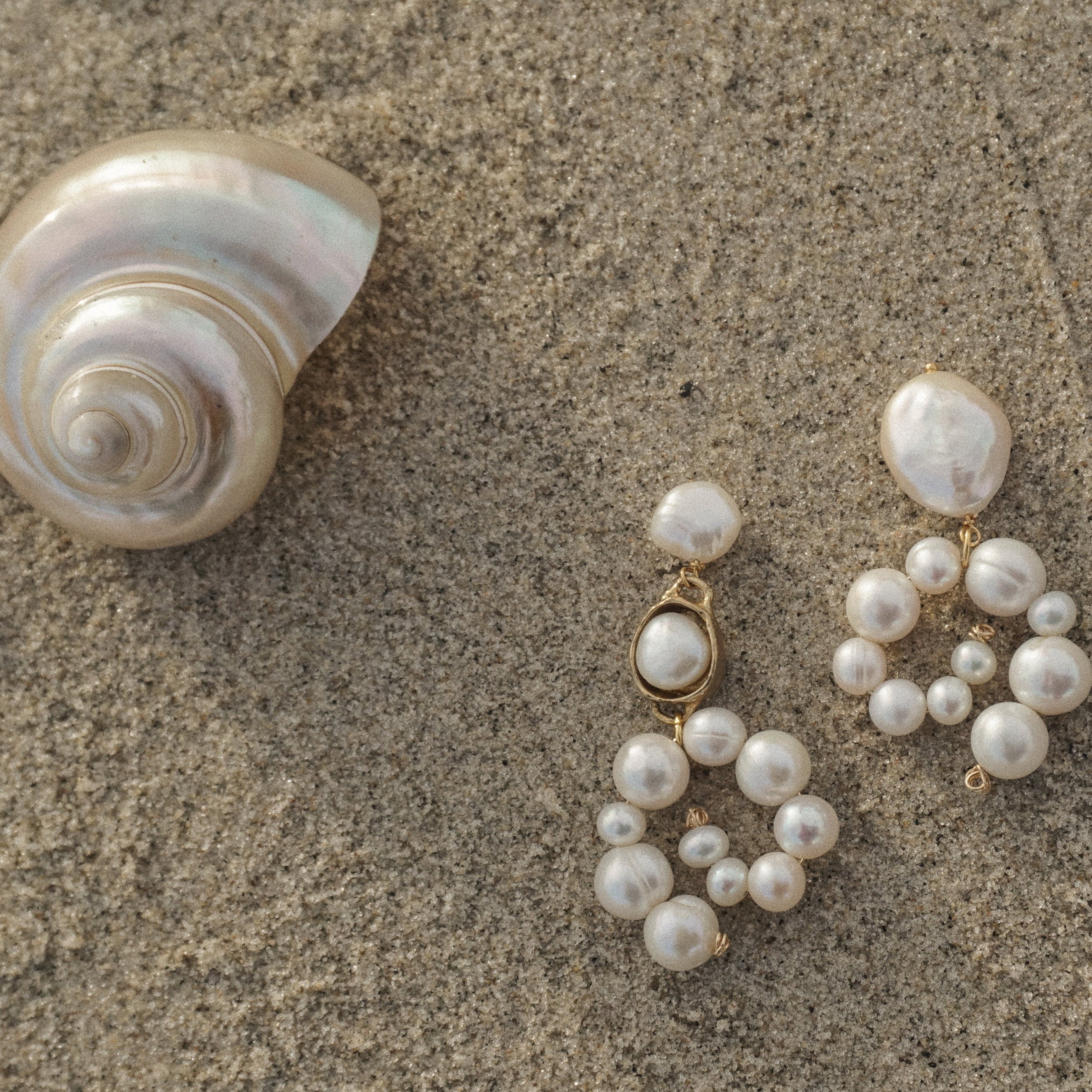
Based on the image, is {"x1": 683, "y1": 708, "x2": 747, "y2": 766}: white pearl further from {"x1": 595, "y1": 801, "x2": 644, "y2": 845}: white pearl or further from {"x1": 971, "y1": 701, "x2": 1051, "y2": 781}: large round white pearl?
{"x1": 971, "y1": 701, "x2": 1051, "y2": 781}: large round white pearl

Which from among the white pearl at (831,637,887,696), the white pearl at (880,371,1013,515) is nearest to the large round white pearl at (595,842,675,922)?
the white pearl at (831,637,887,696)

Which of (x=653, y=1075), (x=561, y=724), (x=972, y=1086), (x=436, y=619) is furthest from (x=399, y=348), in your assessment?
(x=972, y=1086)

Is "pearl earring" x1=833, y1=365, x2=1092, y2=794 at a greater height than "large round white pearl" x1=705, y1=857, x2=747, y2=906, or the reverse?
"pearl earring" x1=833, y1=365, x2=1092, y2=794

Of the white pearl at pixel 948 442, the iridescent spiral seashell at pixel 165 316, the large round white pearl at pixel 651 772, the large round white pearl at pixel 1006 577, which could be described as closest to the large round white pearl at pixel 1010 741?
the large round white pearl at pixel 1006 577

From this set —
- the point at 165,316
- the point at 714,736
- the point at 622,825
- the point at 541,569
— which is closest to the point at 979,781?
the point at 714,736

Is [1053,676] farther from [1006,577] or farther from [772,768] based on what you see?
[772,768]

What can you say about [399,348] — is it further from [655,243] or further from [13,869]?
[13,869]
